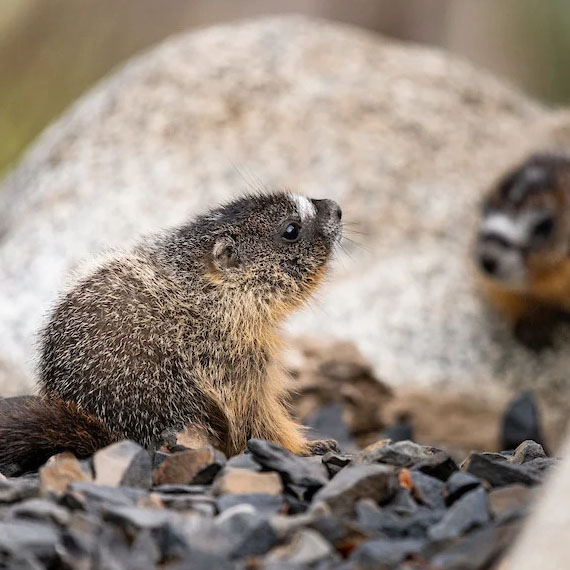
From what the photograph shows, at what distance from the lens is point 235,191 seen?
291 inches

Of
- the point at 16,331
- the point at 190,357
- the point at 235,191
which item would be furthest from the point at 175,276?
the point at 235,191

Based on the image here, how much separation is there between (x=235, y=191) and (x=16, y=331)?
79.7 inches

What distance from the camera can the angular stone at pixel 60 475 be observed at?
9.50 feet

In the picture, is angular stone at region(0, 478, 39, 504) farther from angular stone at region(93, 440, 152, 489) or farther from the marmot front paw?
the marmot front paw

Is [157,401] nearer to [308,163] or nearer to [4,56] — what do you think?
[308,163]

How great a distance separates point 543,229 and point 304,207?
4.01 m

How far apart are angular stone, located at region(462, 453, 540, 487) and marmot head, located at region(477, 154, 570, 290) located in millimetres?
4664

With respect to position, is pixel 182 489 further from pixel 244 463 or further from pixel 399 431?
pixel 399 431

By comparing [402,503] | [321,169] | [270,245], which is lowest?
[402,503]

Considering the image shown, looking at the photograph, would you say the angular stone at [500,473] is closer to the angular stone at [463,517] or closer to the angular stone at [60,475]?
the angular stone at [463,517]

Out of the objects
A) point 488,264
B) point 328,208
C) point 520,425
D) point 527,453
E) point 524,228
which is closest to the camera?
point 527,453

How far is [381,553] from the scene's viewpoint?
7.69 feet

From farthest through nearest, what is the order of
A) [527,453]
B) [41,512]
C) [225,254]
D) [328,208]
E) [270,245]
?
[328,208]
[270,245]
[225,254]
[527,453]
[41,512]

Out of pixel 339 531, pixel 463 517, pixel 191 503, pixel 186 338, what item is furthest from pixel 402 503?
pixel 186 338
